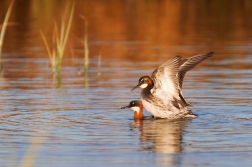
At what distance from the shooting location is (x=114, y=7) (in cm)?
3603

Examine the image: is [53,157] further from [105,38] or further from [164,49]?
[105,38]

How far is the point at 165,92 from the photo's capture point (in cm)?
1243

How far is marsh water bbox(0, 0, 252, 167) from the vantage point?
30.1 ft

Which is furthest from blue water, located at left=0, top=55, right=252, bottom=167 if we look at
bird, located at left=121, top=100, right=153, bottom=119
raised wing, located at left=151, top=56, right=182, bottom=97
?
raised wing, located at left=151, top=56, right=182, bottom=97

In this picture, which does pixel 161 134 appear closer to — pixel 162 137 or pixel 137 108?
pixel 162 137

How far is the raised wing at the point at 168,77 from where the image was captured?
12180mm

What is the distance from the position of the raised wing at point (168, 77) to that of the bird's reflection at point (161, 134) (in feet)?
1.76

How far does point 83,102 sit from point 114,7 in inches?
897


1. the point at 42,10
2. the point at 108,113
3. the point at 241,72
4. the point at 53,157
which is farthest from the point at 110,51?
the point at 42,10

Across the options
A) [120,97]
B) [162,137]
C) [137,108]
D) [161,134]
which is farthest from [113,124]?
[120,97]

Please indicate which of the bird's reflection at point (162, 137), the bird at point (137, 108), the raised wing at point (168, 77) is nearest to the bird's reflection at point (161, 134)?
the bird's reflection at point (162, 137)

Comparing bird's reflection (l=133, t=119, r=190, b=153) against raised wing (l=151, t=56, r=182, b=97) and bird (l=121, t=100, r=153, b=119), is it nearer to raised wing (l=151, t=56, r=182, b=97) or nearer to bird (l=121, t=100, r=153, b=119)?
bird (l=121, t=100, r=153, b=119)

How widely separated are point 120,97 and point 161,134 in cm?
348

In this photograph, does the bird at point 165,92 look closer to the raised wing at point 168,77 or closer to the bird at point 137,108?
the raised wing at point 168,77
